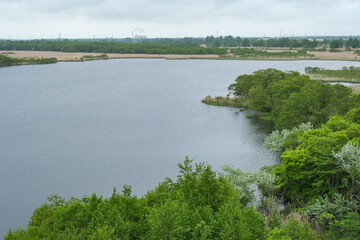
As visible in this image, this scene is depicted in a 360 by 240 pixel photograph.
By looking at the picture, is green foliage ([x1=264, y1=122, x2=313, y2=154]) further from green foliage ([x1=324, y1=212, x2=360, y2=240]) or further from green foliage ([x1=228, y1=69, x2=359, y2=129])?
green foliage ([x1=324, y1=212, x2=360, y2=240])

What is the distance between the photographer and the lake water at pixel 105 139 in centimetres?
3044

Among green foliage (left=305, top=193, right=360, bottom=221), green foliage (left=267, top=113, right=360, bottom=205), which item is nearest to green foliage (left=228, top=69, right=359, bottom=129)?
green foliage (left=267, top=113, right=360, bottom=205)

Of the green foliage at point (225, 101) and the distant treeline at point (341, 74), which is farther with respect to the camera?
the distant treeline at point (341, 74)

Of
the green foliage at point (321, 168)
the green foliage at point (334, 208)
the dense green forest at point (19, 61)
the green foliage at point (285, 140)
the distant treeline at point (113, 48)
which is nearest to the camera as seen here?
the green foliage at point (334, 208)

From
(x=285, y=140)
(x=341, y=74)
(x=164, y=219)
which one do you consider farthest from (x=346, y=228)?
(x=341, y=74)

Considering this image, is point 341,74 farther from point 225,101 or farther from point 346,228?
point 346,228

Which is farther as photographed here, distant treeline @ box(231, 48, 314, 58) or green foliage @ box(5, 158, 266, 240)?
distant treeline @ box(231, 48, 314, 58)

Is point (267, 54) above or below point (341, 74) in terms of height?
above

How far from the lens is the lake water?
1198 inches

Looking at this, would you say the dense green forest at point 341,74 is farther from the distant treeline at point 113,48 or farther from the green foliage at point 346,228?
the distant treeline at point 113,48

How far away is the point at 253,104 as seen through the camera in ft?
179

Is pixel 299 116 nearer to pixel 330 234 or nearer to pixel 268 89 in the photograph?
pixel 268 89

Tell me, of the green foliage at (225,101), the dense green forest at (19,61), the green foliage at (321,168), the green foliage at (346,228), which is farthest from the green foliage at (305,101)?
the dense green forest at (19,61)

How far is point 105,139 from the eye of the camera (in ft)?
138
